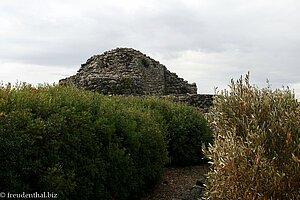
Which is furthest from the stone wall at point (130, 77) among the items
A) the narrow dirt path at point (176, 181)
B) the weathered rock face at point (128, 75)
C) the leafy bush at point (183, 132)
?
the narrow dirt path at point (176, 181)

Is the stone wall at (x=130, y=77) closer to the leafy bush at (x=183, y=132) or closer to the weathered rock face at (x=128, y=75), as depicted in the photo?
the weathered rock face at (x=128, y=75)

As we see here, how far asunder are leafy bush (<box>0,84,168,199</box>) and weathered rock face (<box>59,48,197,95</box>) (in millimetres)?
10968

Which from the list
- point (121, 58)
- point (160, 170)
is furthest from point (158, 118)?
point (121, 58)

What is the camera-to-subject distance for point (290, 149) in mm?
3445

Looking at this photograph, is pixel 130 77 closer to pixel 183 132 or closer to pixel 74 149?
pixel 183 132

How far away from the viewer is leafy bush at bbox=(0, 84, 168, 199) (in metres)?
3.33

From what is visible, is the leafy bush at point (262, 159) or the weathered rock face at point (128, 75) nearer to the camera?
the leafy bush at point (262, 159)

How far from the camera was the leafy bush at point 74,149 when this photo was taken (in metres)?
3.33

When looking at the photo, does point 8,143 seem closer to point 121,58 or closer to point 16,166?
point 16,166

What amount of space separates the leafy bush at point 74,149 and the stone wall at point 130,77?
10.1 metres

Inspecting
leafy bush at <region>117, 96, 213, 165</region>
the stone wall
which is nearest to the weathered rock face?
the stone wall

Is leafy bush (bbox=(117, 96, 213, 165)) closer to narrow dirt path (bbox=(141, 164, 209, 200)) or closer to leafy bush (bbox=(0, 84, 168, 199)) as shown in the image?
narrow dirt path (bbox=(141, 164, 209, 200))

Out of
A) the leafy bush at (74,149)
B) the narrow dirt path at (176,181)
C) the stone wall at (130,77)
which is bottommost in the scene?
the narrow dirt path at (176,181)

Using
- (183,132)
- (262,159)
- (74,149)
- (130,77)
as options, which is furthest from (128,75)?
(262,159)
